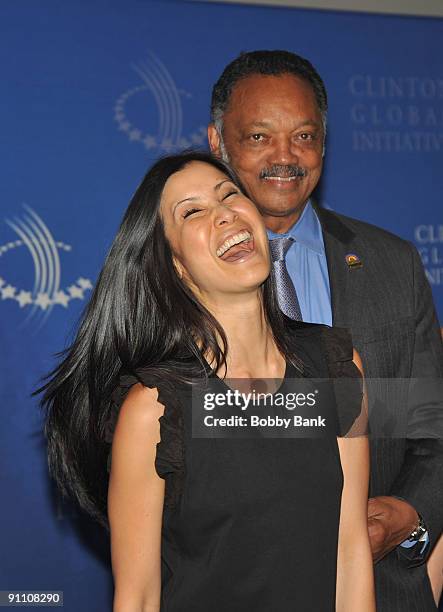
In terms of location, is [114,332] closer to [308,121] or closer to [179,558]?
[179,558]

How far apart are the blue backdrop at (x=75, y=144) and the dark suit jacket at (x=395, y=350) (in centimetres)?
134

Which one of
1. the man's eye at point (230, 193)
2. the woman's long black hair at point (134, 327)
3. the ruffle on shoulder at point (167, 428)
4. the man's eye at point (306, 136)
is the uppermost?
the man's eye at point (306, 136)

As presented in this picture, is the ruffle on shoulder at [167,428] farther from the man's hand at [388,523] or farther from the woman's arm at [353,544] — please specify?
the man's hand at [388,523]

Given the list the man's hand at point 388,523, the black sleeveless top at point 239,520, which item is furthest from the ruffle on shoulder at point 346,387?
the man's hand at point 388,523

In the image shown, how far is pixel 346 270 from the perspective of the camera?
2600 mm

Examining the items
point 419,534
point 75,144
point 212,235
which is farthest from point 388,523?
point 75,144

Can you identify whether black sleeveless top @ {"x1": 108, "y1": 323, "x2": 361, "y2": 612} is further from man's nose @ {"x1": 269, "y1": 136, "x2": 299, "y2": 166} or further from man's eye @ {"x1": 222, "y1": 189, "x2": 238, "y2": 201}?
man's nose @ {"x1": 269, "y1": 136, "x2": 299, "y2": 166}

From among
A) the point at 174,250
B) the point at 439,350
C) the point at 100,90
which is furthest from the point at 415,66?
the point at 174,250

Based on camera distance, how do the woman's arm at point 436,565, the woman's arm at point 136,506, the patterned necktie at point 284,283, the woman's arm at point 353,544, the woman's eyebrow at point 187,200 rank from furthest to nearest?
the woman's arm at point 436,565
the patterned necktie at point 284,283
the woman's eyebrow at point 187,200
the woman's arm at point 353,544
the woman's arm at point 136,506

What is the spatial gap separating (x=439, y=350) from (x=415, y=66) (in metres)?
1.89

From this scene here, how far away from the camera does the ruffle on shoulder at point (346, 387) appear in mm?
2092

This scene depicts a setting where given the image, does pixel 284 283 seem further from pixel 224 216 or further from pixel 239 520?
pixel 239 520

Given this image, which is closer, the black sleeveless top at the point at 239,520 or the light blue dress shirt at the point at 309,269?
the black sleeveless top at the point at 239,520

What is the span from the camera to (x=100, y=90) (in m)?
3.72
